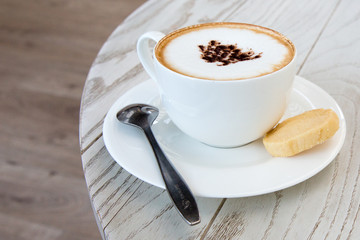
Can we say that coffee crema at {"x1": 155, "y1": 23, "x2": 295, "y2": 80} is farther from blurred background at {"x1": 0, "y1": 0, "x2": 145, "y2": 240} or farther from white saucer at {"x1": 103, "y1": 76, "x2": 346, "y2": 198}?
blurred background at {"x1": 0, "y1": 0, "x2": 145, "y2": 240}

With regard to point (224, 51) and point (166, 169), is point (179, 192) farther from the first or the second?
point (224, 51)

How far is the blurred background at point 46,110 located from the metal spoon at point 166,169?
787mm

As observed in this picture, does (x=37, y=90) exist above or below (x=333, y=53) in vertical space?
below

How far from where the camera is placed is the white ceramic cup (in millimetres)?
459

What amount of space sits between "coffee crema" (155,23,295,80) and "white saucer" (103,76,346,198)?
0.32ft

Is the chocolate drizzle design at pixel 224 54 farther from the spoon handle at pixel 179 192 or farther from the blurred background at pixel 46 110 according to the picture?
the blurred background at pixel 46 110

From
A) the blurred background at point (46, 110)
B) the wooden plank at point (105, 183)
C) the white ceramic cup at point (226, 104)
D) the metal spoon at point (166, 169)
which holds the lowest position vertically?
the blurred background at point (46, 110)

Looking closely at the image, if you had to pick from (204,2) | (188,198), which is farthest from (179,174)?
(204,2)

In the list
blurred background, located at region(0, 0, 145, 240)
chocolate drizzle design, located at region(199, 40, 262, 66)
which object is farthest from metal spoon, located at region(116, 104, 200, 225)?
blurred background, located at region(0, 0, 145, 240)

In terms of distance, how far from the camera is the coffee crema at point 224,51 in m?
0.49

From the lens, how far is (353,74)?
0.71 metres

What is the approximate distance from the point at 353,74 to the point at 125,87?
389 millimetres

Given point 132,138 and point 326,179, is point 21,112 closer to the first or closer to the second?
point 132,138

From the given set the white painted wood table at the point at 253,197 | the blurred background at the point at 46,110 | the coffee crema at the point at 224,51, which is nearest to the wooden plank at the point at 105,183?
the white painted wood table at the point at 253,197
